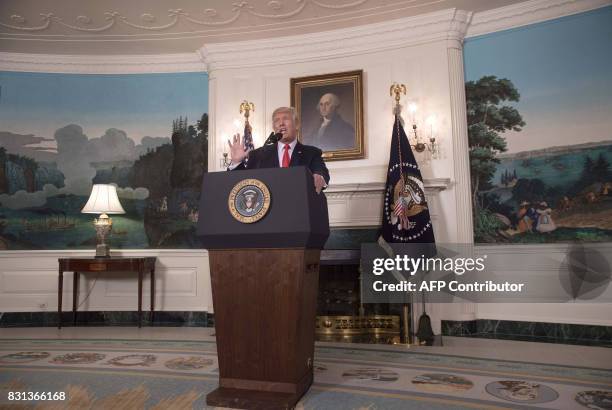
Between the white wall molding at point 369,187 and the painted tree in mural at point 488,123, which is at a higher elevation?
the painted tree in mural at point 488,123

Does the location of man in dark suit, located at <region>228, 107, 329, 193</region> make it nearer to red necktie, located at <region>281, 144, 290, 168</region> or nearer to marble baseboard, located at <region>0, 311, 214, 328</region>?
red necktie, located at <region>281, 144, 290, 168</region>

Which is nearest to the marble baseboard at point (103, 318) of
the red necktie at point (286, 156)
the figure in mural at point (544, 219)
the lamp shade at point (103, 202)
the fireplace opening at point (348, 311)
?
the lamp shade at point (103, 202)

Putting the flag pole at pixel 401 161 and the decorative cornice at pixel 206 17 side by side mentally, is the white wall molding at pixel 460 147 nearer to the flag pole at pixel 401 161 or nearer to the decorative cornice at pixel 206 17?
the flag pole at pixel 401 161

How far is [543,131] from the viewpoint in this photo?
490cm

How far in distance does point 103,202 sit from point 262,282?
156 inches

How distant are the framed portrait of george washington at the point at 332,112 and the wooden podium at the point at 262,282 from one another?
10.2 ft

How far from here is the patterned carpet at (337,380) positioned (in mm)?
2492

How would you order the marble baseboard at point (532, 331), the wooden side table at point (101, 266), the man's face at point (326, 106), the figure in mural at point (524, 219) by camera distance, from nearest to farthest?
the marble baseboard at point (532, 331), the figure in mural at point (524, 219), the wooden side table at point (101, 266), the man's face at point (326, 106)

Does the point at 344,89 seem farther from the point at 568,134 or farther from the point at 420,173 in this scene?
the point at 568,134

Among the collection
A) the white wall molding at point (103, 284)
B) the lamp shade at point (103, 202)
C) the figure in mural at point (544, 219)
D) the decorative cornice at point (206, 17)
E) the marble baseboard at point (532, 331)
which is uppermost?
the decorative cornice at point (206, 17)

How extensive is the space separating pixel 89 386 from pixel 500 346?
12.3ft

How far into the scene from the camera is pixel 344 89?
5.56 metres

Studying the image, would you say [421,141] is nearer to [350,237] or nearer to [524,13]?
[350,237]

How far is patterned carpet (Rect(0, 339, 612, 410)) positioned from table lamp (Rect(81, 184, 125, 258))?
1749 millimetres
